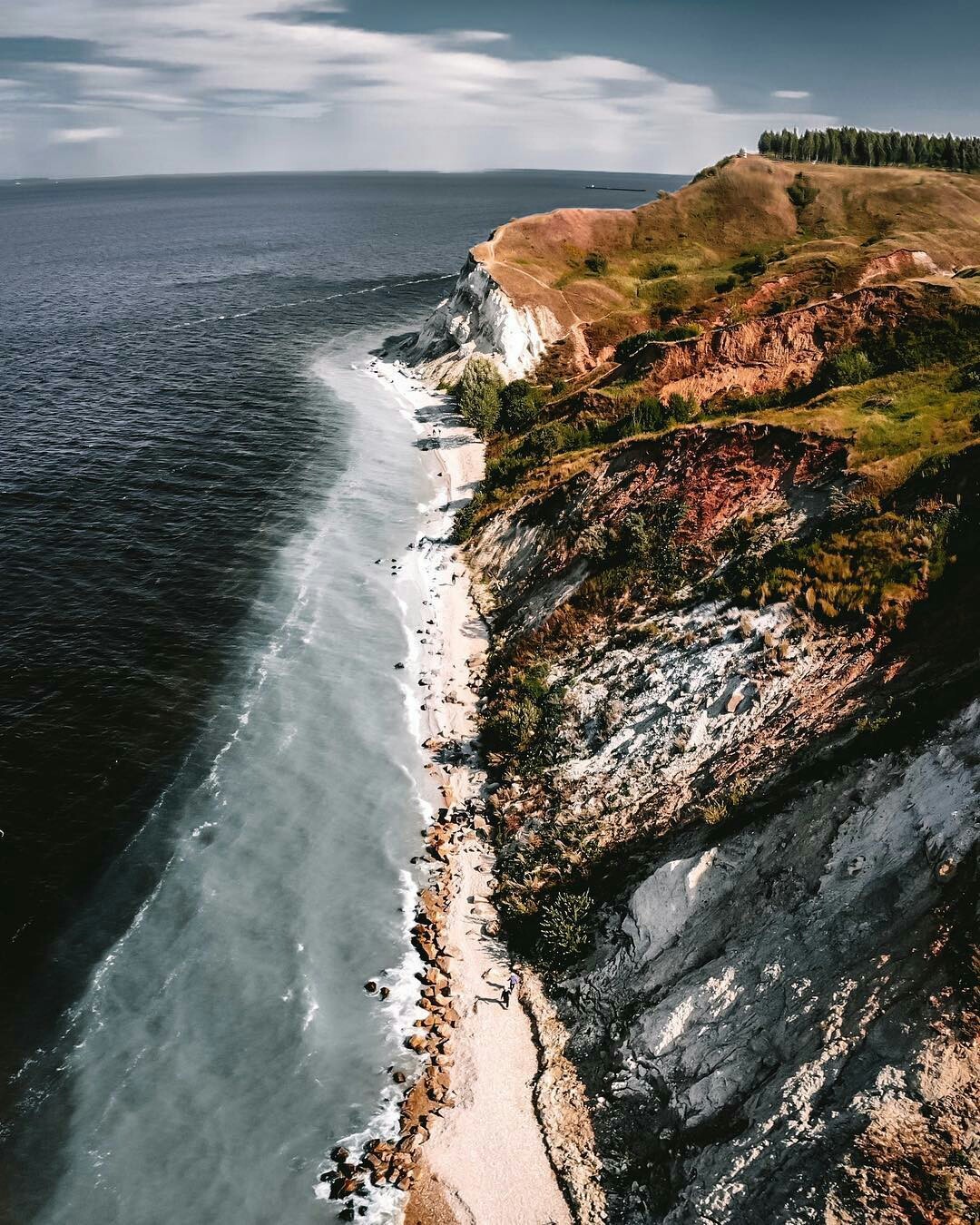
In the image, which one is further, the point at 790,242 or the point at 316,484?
the point at 790,242

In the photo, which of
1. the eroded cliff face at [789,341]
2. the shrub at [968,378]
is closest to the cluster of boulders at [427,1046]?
the shrub at [968,378]

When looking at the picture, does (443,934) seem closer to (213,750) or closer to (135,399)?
(213,750)

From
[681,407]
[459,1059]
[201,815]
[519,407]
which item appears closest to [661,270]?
[519,407]

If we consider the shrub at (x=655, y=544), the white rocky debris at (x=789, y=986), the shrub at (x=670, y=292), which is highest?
the shrub at (x=670, y=292)

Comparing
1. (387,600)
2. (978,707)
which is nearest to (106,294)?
(387,600)

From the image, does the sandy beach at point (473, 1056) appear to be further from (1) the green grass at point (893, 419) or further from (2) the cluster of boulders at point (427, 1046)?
(1) the green grass at point (893, 419)
